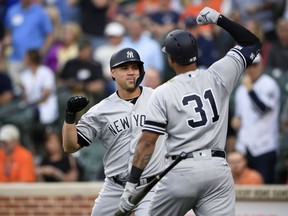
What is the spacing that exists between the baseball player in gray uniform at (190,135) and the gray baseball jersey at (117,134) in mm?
793

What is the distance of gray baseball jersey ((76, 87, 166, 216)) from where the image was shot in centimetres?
816

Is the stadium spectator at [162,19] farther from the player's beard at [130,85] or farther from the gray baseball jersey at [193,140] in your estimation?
the gray baseball jersey at [193,140]

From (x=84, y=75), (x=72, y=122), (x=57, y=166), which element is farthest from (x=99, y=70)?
(x=72, y=122)

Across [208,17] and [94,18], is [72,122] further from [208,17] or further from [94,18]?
[94,18]

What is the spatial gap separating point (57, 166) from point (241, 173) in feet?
9.31

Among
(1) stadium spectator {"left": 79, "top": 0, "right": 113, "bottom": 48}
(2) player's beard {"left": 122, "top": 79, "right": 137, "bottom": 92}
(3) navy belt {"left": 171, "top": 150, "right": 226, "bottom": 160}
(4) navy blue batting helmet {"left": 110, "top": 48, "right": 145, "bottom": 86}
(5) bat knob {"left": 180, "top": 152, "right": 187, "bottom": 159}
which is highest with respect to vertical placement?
(1) stadium spectator {"left": 79, "top": 0, "right": 113, "bottom": 48}

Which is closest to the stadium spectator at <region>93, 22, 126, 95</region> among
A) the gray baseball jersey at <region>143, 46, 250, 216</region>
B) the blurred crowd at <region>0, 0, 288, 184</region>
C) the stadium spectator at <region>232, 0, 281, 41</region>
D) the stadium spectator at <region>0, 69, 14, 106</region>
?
the blurred crowd at <region>0, 0, 288, 184</region>

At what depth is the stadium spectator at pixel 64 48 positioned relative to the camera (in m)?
14.8

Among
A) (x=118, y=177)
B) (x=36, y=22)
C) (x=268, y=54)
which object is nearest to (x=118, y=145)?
(x=118, y=177)

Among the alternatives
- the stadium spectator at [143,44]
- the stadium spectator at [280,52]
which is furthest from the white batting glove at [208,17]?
the stadium spectator at [143,44]

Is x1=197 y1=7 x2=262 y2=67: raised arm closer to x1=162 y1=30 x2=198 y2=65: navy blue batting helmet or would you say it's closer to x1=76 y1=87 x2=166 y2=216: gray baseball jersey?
x1=162 y1=30 x2=198 y2=65: navy blue batting helmet

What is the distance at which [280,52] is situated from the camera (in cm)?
1303

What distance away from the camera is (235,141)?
40.9 ft

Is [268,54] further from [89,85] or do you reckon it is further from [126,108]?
[126,108]
